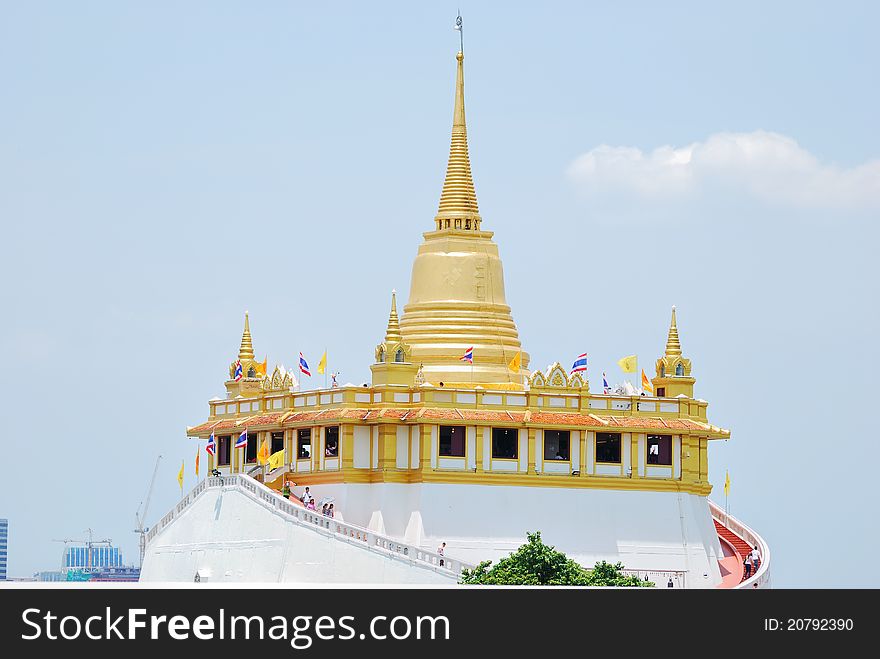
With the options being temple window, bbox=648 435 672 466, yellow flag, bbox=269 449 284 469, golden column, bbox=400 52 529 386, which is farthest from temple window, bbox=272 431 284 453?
temple window, bbox=648 435 672 466

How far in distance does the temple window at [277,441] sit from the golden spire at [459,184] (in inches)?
438

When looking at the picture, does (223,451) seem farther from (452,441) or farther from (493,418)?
(493,418)

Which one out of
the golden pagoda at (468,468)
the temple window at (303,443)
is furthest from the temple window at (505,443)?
the temple window at (303,443)

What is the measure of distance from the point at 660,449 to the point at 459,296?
10.6 m

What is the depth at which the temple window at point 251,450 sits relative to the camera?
104875 millimetres

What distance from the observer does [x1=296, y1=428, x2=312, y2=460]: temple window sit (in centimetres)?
10194

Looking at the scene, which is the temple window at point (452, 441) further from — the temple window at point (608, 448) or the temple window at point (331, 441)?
the temple window at point (608, 448)

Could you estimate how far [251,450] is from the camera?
105 metres

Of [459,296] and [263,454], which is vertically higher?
[459,296]

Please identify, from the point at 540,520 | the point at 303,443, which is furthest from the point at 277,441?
the point at 540,520

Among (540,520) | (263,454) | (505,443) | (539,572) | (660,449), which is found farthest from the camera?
(263,454)
